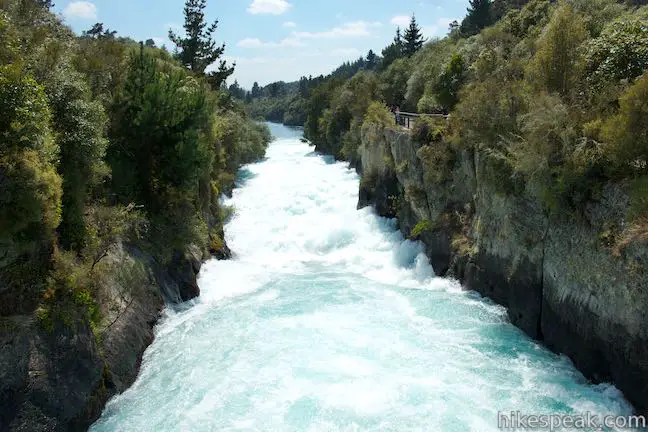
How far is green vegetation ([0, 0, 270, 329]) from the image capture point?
36.2ft

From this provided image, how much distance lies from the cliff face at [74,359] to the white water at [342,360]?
2.12ft

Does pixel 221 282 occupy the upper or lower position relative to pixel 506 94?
lower

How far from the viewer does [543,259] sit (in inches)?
635

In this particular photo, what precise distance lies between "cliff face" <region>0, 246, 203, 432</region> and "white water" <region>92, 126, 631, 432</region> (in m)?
0.65

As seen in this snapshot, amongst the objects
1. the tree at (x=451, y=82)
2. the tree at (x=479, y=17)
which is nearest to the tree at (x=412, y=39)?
the tree at (x=479, y=17)

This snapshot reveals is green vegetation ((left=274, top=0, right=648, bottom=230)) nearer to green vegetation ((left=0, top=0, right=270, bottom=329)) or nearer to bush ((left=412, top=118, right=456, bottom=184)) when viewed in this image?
bush ((left=412, top=118, right=456, bottom=184))

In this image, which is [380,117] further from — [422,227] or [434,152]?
[422,227]

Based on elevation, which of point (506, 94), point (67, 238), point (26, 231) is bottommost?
point (67, 238)

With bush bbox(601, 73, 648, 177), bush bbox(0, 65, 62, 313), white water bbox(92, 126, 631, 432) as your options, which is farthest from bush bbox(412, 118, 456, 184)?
bush bbox(0, 65, 62, 313)

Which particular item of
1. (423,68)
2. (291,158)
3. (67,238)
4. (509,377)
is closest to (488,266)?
(509,377)

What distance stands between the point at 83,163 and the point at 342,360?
9476 mm

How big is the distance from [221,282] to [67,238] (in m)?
9.19

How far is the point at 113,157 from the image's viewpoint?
19188 mm

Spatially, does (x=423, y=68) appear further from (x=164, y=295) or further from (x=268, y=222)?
(x=164, y=295)
